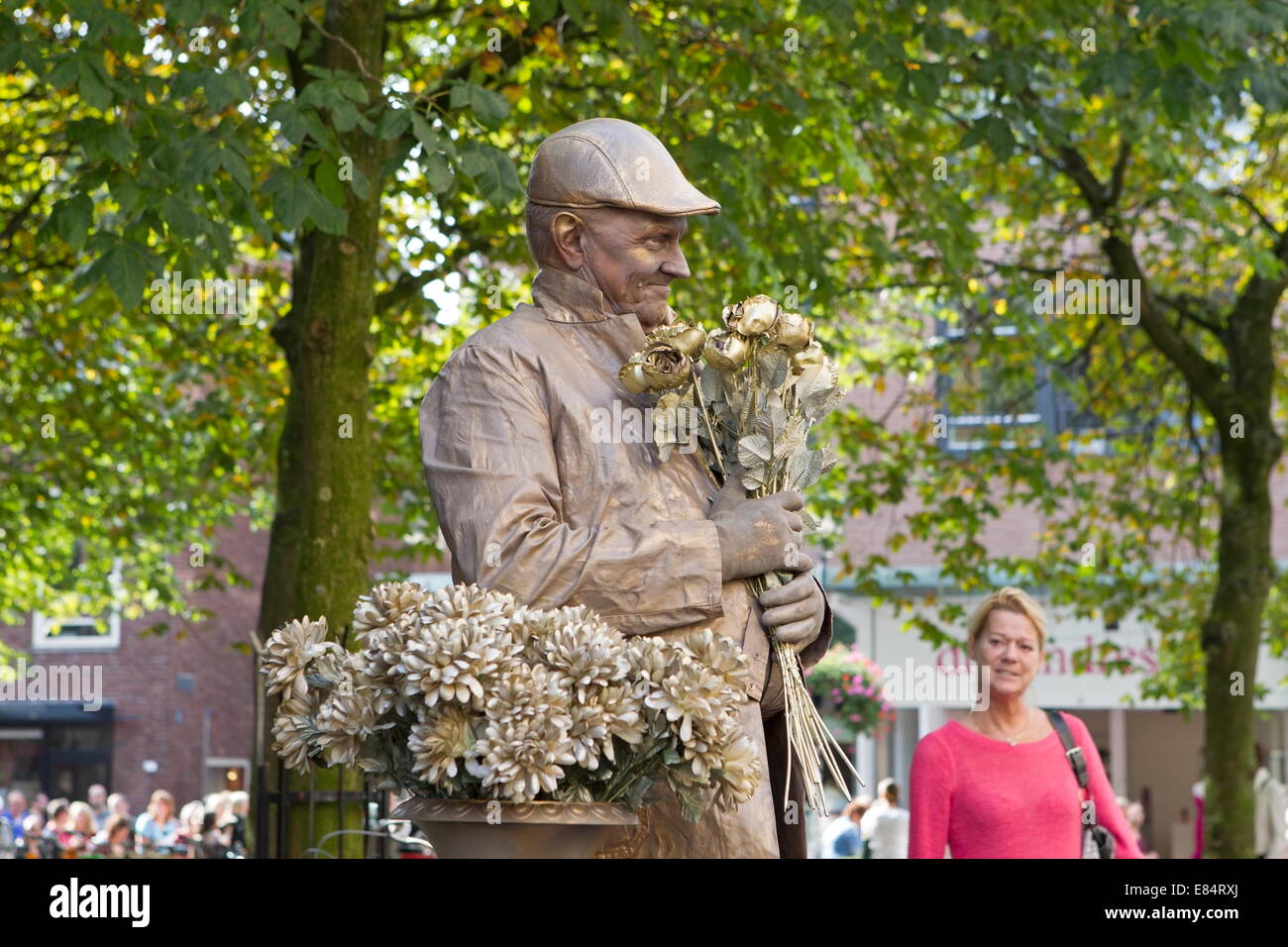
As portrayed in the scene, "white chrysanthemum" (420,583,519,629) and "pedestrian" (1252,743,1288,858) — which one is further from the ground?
"white chrysanthemum" (420,583,519,629)

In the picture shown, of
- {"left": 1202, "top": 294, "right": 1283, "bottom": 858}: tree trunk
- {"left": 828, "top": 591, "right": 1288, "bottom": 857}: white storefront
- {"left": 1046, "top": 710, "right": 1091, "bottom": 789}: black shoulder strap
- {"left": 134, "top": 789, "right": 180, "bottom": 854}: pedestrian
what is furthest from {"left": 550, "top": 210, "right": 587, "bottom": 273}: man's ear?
{"left": 828, "top": 591, "right": 1288, "bottom": 857}: white storefront

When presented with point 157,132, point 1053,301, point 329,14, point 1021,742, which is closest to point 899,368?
point 1053,301

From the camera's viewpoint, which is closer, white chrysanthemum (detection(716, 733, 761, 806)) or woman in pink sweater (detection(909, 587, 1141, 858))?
white chrysanthemum (detection(716, 733, 761, 806))

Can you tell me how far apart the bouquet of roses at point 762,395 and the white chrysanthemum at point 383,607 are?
2.31 feet

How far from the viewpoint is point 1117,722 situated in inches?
1025

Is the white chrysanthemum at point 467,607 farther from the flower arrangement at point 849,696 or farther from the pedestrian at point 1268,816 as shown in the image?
the flower arrangement at point 849,696

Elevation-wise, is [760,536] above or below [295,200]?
below

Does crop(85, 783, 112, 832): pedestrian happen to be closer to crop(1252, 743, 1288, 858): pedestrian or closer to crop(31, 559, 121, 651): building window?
crop(31, 559, 121, 651): building window

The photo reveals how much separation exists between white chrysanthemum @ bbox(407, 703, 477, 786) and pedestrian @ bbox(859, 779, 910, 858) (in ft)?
37.3

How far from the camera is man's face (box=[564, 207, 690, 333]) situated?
148 inches

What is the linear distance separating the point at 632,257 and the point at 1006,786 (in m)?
2.20

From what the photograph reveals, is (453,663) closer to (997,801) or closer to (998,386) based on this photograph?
(997,801)

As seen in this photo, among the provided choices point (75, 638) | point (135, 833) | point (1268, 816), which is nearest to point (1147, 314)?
point (1268, 816)

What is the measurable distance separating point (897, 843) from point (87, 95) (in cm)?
930
